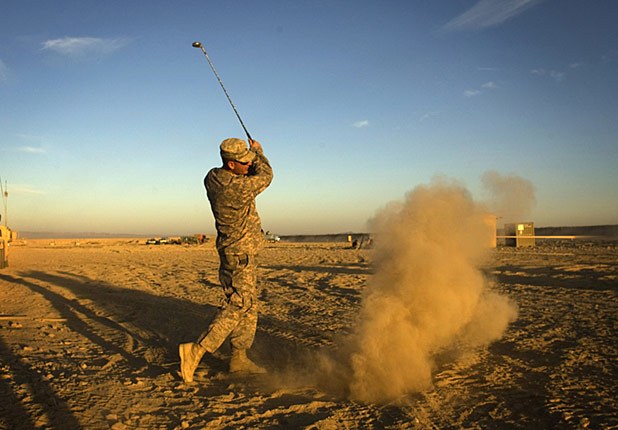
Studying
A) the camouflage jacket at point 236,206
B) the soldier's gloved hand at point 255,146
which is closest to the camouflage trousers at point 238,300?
the camouflage jacket at point 236,206

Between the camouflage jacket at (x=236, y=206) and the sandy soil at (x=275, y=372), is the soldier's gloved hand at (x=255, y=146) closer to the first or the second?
the camouflage jacket at (x=236, y=206)

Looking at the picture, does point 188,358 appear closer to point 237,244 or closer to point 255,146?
point 237,244

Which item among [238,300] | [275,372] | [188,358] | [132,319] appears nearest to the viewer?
[188,358]

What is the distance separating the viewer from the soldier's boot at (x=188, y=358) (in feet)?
14.5

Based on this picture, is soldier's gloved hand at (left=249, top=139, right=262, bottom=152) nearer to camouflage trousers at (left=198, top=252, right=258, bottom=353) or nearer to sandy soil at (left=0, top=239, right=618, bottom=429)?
camouflage trousers at (left=198, top=252, right=258, bottom=353)

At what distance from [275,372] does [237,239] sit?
1.41 m

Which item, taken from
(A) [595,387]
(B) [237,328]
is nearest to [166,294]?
(B) [237,328]

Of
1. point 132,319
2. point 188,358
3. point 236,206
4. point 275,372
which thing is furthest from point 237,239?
point 132,319

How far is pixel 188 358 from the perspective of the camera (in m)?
4.45

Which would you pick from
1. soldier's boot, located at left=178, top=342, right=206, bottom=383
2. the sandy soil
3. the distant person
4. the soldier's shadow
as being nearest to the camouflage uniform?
the distant person

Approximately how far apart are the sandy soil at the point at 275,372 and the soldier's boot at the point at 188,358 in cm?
13

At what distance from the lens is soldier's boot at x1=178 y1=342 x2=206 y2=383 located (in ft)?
14.5

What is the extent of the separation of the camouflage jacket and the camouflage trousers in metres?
0.11

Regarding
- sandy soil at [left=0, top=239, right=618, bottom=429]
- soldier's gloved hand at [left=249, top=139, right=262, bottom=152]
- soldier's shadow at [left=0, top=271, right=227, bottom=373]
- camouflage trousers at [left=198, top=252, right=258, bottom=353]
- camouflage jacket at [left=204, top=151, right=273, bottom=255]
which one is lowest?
soldier's shadow at [left=0, top=271, right=227, bottom=373]
